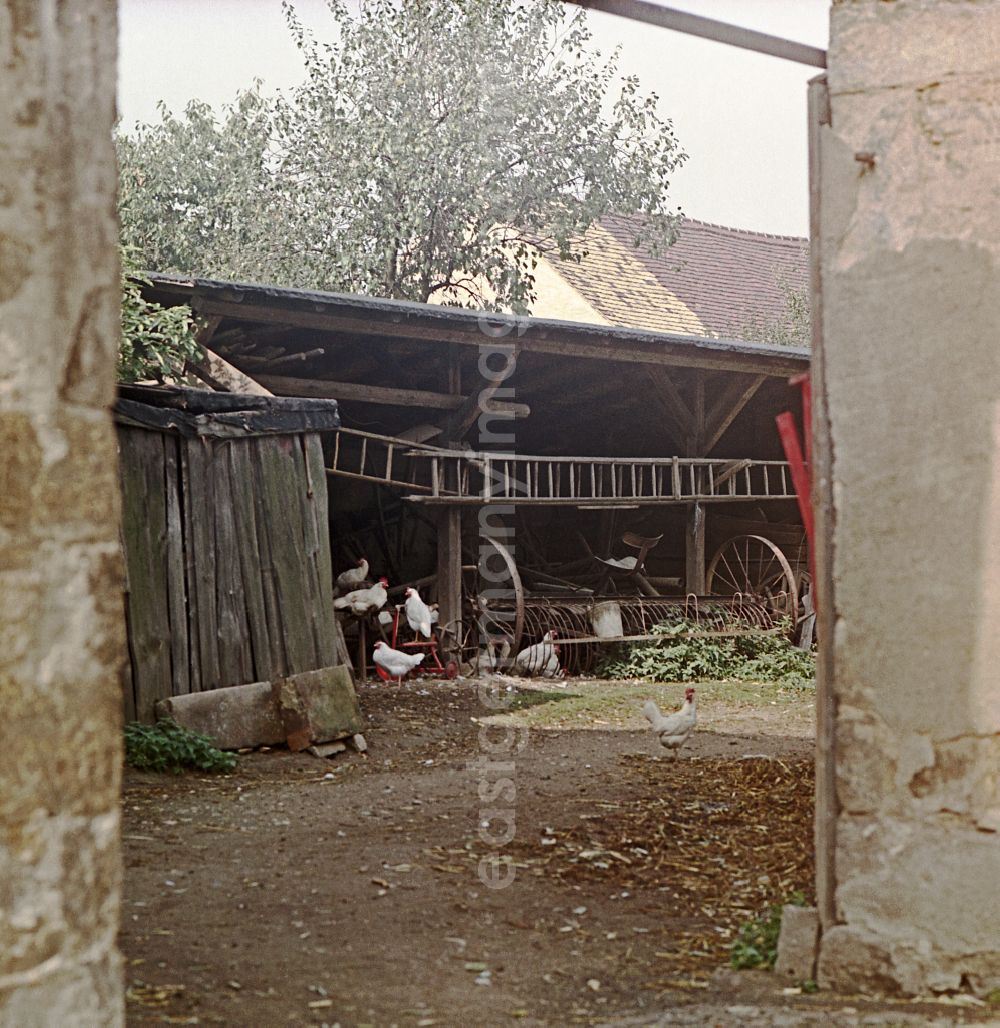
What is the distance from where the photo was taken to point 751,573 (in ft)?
48.8

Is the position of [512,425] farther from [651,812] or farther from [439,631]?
[651,812]

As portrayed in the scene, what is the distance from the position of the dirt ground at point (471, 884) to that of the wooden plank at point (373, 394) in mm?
3462

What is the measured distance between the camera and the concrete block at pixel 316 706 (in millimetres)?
7633

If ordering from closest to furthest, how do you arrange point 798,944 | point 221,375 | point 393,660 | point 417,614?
point 798,944
point 221,375
point 393,660
point 417,614

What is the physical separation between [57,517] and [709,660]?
9920 mm

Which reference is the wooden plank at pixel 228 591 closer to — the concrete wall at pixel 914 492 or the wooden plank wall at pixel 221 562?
the wooden plank wall at pixel 221 562

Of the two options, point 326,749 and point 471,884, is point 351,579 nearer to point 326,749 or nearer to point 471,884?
point 326,749

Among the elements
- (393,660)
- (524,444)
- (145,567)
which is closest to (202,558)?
(145,567)

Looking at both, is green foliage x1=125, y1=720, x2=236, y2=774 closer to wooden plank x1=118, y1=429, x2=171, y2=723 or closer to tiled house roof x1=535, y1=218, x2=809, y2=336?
wooden plank x1=118, y1=429, x2=171, y2=723

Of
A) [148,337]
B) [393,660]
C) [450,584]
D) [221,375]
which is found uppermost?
[148,337]

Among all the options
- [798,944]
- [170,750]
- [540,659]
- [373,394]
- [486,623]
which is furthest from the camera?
[486,623]

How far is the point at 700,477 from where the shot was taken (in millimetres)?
12867

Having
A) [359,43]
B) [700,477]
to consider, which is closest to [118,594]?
[700,477]

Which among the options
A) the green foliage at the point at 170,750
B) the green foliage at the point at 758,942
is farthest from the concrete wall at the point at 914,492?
the green foliage at the point at 170,750
